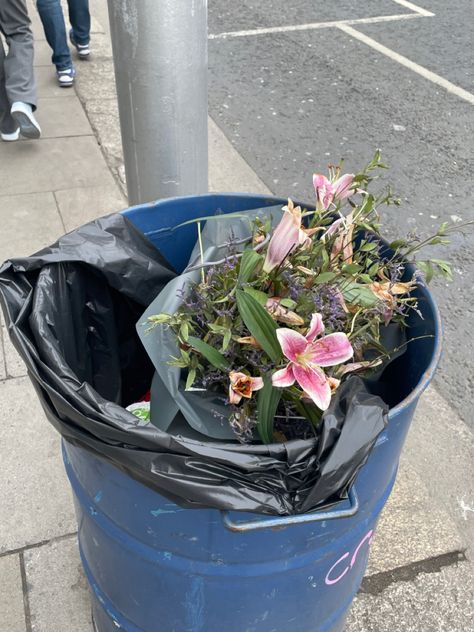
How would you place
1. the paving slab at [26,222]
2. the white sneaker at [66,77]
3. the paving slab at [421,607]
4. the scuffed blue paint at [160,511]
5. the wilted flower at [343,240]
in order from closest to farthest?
the scuffed blue paint at [160,511], the wilted flower at [343,240], the paving slab at [421,607], the paving slab at [26,222], the white sneaker at [66,77]

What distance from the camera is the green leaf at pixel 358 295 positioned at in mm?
1188

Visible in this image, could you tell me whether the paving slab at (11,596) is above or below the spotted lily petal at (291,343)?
below

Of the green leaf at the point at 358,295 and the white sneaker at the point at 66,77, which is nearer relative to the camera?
the green leaf at the point at 358,295

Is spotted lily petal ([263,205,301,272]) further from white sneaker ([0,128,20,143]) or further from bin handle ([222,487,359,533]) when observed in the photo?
white sneaker ([0,128,20,143])

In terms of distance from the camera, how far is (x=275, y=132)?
4.52 metres

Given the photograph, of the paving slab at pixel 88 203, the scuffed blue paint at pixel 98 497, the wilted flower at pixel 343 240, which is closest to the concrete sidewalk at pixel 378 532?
the paving slab at pixel 88 203

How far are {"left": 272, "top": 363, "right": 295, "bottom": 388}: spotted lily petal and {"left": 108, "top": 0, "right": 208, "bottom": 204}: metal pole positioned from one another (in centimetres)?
116

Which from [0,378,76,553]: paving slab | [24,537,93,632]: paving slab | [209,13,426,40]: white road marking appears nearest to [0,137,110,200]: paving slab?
[0,378,76,553]: paving slab

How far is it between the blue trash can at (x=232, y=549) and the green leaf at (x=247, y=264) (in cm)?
36

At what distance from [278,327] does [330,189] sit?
0.37 metres

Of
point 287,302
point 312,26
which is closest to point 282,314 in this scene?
point 287,302

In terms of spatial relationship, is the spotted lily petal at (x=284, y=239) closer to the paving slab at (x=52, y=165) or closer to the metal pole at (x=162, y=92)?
the metal pole at (x=162, y=92)

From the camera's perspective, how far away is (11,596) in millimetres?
1874

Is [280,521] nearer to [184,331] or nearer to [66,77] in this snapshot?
[184,331]
